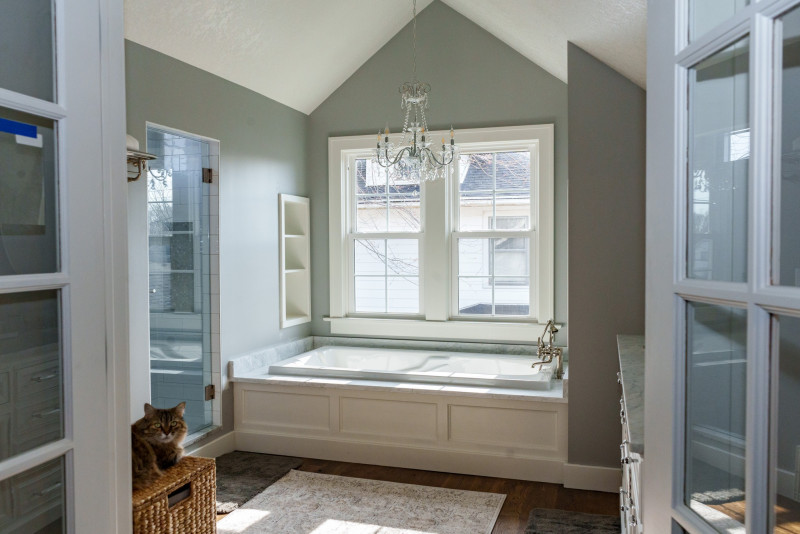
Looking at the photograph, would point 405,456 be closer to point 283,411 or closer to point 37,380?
point 283,411

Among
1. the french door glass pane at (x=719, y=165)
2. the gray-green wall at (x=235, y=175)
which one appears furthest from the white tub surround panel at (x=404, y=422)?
the french door glass pane at (x=719, y=165)

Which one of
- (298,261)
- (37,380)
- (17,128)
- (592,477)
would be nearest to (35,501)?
(37,380)

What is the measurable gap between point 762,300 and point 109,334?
3.64 feet

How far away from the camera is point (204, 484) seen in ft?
9.23

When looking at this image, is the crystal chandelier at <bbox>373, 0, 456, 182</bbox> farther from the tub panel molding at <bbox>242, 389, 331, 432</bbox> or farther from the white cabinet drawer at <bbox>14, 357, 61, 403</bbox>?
the white cabinet drawer at <bbox>14, 357, 61, 403</bbox>

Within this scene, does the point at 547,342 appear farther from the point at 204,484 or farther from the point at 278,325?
the point at 204,484

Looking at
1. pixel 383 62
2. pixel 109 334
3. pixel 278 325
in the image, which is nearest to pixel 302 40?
pixel 383 62

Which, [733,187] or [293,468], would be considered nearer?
[733,187]

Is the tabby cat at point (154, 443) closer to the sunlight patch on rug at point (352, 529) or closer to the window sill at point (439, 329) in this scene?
the sunlight patch on rug at point (352, 529)

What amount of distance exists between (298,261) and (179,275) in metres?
1.47

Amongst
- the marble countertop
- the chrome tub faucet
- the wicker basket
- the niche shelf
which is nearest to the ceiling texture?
the niche shelf

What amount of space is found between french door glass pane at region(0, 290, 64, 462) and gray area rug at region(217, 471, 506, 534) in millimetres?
2226

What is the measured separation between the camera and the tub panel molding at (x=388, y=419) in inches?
157

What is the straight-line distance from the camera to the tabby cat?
2.59 m
